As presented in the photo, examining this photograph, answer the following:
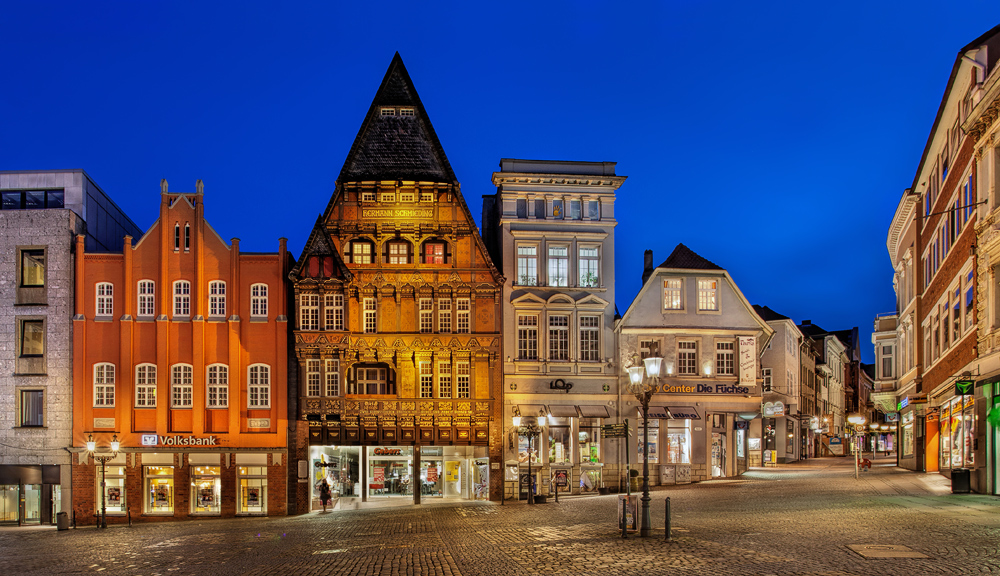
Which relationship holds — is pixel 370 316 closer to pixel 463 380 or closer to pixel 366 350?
pixel 366 350

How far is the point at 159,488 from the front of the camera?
40.5 m

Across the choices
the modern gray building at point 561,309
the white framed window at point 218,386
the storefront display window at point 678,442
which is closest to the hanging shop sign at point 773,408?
the storefront display window at point 678,442

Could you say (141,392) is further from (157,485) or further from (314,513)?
(314,513)

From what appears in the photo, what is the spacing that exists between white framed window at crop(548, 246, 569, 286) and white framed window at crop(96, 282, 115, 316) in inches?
835

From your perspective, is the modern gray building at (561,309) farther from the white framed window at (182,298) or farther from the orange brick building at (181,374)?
the white framed window at (182,298)

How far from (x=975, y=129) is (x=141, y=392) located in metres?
35.9

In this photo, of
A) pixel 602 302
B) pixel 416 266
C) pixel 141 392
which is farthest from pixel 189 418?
pixel 602 302

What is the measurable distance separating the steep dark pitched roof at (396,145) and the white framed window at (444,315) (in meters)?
6.11

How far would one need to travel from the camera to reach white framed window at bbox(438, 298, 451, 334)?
141ft

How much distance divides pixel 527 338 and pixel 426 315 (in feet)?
17.2

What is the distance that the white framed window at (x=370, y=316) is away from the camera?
42.7m

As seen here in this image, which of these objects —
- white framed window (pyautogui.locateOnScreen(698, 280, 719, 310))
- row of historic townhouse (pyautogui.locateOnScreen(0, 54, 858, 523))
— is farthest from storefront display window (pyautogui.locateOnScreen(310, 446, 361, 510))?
white framed window (pyautogui.locateOnScreen(698, 280, 719, 310))

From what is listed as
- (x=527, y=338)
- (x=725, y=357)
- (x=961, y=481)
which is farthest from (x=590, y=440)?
(x=961, y=481)

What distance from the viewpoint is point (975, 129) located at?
2653cm
